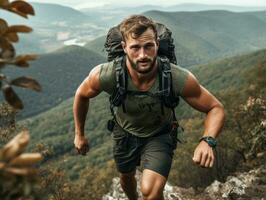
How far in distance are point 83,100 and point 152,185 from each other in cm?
162

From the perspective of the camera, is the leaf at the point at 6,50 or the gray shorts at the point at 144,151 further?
the gray shorts at the point at 144,151

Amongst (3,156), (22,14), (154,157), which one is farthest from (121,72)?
(3,156)

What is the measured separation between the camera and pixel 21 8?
1.47 meters

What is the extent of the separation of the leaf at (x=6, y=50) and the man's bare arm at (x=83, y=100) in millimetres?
4469

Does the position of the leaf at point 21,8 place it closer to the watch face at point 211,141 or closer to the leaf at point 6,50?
the leaf at point 6,50

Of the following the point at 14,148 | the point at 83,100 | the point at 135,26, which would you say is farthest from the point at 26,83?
the point at 83,100

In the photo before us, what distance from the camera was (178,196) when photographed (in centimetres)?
1135

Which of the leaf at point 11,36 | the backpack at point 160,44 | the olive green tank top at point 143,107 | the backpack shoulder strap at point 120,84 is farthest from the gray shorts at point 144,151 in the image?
the leaf at point 11,36

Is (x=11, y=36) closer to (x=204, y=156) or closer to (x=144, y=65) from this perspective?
(x=204, y=156)

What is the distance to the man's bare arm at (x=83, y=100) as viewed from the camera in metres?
6.00

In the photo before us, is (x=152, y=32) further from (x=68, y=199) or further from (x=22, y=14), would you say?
(x=68, y=199)

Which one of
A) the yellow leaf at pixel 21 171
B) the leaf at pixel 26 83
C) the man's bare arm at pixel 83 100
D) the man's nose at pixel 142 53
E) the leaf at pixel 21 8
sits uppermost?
the leaf at pixel 21 8

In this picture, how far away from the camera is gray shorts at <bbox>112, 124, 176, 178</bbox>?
591cm

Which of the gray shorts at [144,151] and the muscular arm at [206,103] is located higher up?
the muscular arm at [206,103]
